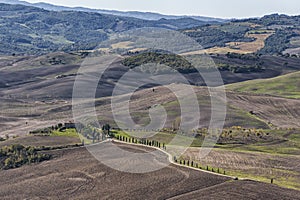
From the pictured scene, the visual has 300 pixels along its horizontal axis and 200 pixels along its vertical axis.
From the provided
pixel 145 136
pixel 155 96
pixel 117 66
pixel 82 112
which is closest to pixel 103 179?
pixel 145 136

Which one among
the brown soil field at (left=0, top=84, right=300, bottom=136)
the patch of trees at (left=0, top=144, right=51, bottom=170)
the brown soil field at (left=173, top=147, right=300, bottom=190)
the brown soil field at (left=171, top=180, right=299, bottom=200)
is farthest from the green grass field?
the brown soil field at (left=171, top=180, right=299, bottom=200)

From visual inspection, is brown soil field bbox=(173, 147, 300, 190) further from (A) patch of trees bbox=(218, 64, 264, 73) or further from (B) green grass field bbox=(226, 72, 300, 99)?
(A) patch of trees bbox=(218, 64, 264, 73)

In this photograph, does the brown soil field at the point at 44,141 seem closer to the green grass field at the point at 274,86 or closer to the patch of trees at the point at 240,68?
the green grass field at the point at 274,86

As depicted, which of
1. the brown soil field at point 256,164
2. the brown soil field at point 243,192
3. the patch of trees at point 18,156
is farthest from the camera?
the patch of trees at point 18,156

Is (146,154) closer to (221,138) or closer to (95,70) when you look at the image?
(221,138)

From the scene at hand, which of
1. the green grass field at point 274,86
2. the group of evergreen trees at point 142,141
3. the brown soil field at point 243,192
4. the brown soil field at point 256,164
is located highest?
the brown soil field at point 243,192

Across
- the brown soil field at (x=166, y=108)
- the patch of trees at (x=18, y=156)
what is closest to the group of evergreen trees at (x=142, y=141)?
the patch of trees at (x=18, y=156)
